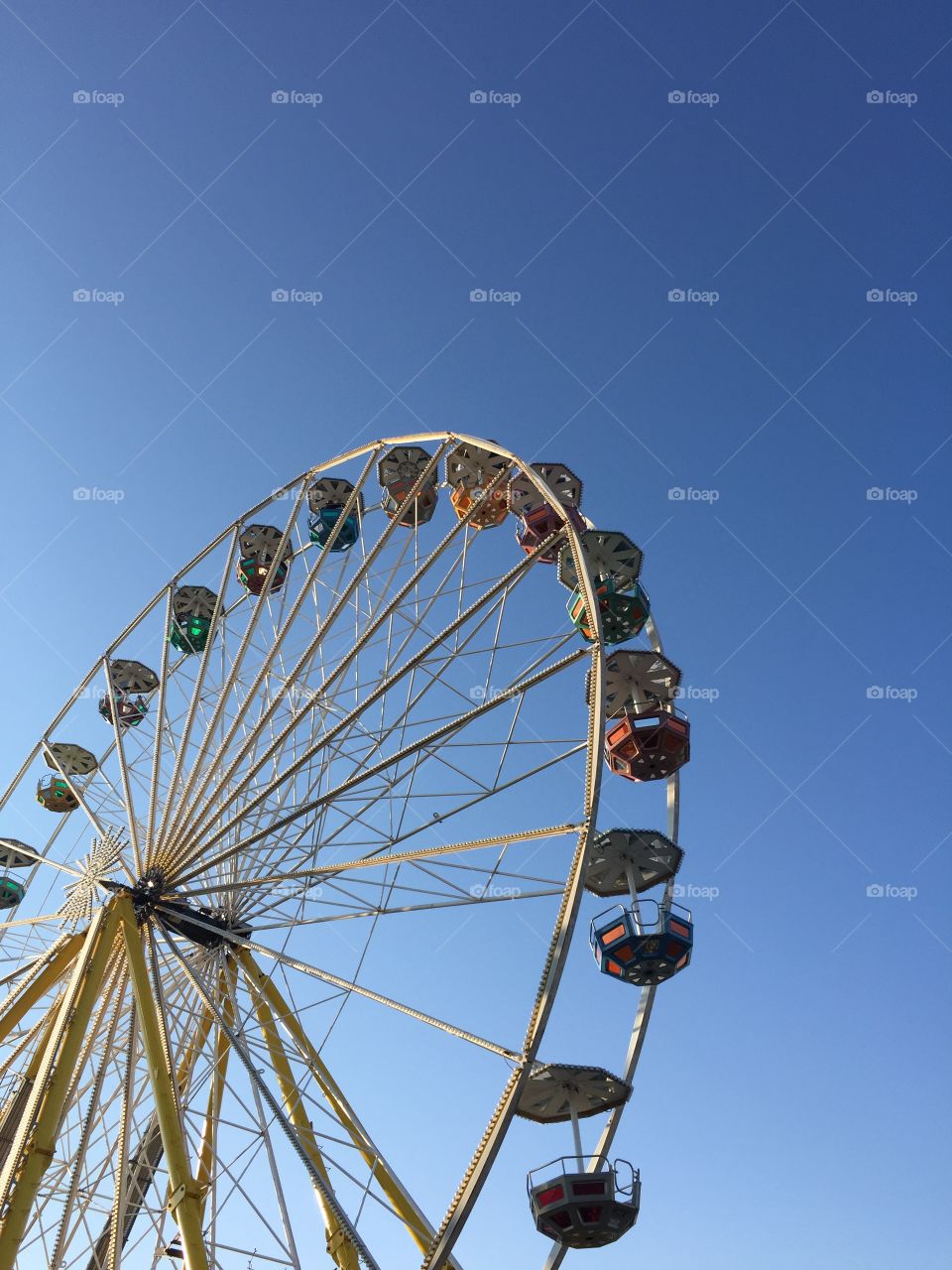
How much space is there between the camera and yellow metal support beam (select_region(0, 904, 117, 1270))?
12.1m

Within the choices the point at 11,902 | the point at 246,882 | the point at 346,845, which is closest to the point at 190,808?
the point at 246,882

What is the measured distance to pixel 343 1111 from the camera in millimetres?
15945

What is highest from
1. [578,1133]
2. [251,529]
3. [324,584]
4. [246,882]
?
[251,529]

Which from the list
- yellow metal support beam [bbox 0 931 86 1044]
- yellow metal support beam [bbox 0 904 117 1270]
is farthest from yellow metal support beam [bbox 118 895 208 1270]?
yellow metal support beam [bbox 0 931 86 1044]

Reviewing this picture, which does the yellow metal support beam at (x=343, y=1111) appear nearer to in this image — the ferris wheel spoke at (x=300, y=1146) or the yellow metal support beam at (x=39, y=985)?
the ferris wheel spoke at (x=300, y=1146)

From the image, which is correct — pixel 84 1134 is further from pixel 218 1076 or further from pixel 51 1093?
pixel 218 1076

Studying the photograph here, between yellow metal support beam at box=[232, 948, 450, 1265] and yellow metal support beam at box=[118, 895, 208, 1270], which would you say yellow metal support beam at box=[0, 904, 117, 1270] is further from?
yellow metal support beam at box=[232, 948, 450, 1265]

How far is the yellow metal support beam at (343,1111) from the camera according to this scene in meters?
15.1

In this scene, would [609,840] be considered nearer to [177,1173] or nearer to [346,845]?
[346,845]

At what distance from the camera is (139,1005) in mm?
14156

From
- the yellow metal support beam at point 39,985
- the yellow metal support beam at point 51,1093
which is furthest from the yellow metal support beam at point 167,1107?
the yellow metal support beam at point 39,985

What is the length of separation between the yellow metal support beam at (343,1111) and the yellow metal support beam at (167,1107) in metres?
2.28

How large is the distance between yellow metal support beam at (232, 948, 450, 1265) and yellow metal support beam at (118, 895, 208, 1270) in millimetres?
2276

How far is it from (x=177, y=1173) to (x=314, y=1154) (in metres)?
3.63
